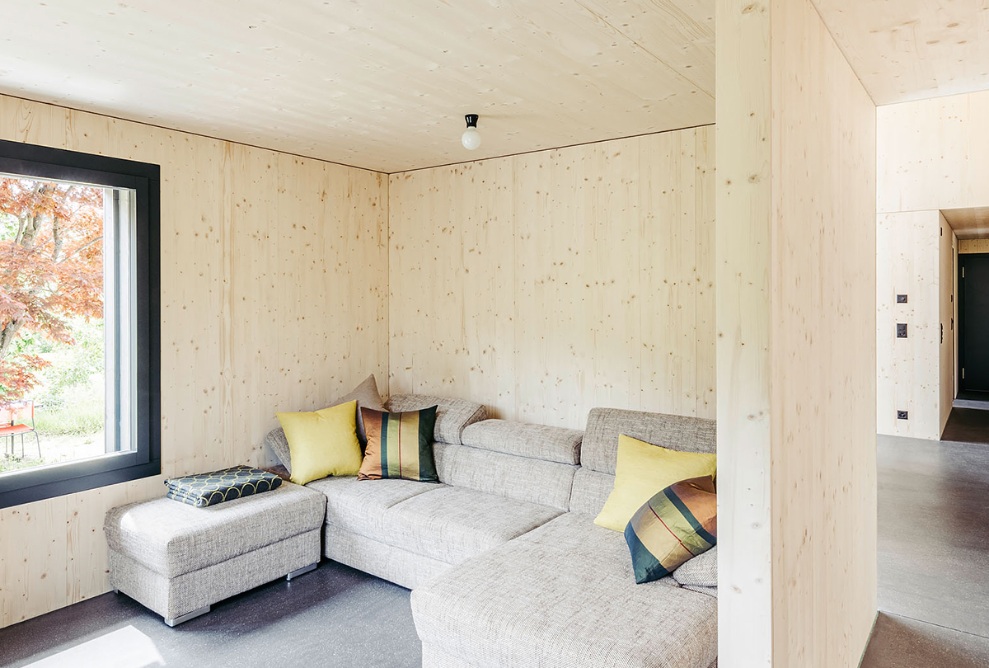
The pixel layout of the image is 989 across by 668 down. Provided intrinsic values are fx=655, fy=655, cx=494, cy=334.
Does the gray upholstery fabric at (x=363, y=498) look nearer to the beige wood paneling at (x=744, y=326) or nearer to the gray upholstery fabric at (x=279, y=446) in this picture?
the gray upholstery fabric at (x=279, y=446)

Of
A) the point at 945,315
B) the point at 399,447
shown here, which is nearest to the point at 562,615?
the point at 399,447

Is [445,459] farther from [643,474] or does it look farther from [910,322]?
[910,322]

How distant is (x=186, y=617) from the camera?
10.2ft

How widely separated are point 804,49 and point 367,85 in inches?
71.8

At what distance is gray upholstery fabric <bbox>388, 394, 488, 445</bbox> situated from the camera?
420 cm

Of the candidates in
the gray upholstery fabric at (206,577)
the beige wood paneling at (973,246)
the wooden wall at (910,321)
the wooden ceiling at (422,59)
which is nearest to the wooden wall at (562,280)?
the wooden ceiling at (422,59)

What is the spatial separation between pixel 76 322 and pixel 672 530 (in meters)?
3.14

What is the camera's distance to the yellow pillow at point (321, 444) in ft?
13.0

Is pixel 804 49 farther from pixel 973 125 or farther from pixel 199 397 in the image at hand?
pixel 973 125

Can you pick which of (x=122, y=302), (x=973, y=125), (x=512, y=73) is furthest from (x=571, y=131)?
(x=973, y=125)

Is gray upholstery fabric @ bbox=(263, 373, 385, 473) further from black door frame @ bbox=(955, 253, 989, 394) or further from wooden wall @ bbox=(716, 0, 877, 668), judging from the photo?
black door frame @ bbox=(955, 253, 989, 394)

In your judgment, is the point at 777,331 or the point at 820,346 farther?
the point at 820,346

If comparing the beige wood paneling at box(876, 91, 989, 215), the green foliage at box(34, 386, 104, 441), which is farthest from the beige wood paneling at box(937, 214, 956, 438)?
the green foliage at box(34, 386, 104, 441)

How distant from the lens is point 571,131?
375cm
